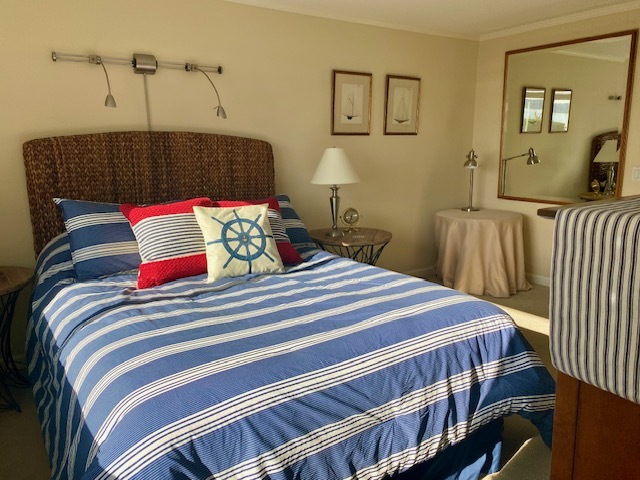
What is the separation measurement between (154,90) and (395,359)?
2.27m

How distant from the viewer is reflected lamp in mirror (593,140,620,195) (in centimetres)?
364

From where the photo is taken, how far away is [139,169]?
9.55 ft

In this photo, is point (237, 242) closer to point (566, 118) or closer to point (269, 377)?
point (269, 377)

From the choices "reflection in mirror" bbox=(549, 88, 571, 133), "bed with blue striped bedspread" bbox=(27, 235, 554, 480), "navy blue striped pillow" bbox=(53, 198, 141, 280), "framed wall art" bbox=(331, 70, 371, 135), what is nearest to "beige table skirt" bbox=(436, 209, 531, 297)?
"reflection in mirror" bbox=(549, 88, 571, 133)

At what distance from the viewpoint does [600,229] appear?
2.35 ft

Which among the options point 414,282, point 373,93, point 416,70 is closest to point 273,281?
point 414,282

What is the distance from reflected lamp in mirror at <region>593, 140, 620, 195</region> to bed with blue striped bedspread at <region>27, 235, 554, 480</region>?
2370 millimetres

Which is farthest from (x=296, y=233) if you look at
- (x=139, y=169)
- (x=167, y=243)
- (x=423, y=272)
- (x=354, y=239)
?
(x=423, y=272)

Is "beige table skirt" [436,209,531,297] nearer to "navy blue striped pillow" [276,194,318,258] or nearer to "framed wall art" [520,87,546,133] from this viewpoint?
"framed wall art" [520,87,546,133]

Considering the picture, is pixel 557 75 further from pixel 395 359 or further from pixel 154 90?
pixel 395 359

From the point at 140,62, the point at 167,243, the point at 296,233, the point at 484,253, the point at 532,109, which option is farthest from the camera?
the point at 532,109

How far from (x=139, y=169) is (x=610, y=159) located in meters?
3.33

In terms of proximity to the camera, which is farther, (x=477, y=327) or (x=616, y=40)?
(x=616, y=40)

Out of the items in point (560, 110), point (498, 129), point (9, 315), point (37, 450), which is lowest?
point (37, 450)
